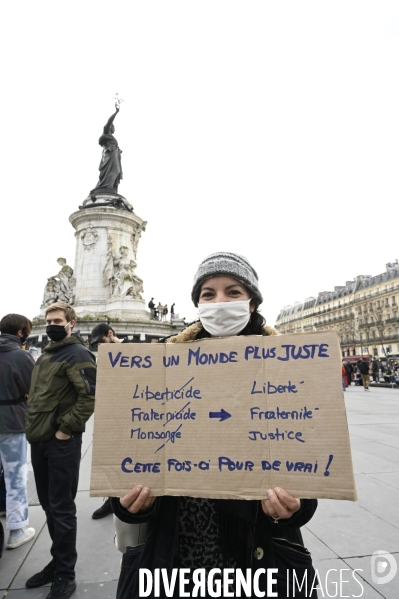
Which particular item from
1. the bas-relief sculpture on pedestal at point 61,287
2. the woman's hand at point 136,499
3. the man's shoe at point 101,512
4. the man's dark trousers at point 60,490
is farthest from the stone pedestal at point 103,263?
the woman's hand at point 136,499

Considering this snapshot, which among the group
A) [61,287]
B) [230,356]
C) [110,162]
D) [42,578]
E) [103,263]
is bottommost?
[42,578]

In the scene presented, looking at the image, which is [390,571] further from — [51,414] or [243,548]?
[51,414]

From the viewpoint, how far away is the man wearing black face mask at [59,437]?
2619 mm

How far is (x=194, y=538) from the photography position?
144 cm

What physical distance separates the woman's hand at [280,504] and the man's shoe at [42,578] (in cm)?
229

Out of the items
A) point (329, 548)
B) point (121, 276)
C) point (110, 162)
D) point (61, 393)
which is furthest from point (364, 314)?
point (61, 393)

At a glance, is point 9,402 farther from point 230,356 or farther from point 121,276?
point 121,276

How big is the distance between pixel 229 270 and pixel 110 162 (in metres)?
28.4

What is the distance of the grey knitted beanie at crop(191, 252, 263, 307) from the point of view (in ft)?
5.56

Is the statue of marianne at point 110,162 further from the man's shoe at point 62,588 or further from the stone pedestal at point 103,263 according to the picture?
the man's shoe at point 62,588

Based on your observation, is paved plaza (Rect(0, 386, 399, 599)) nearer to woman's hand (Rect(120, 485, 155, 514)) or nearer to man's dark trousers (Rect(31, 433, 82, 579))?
man's dark trousers (Rect(31, 433, 82, 579))

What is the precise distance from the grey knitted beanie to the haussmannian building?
2080 inches

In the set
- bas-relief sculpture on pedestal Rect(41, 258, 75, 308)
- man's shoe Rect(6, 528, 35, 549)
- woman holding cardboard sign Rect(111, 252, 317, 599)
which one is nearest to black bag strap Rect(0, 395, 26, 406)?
man's shoe Rect(6, 528, 35, 549)

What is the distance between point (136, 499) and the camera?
1372mm
